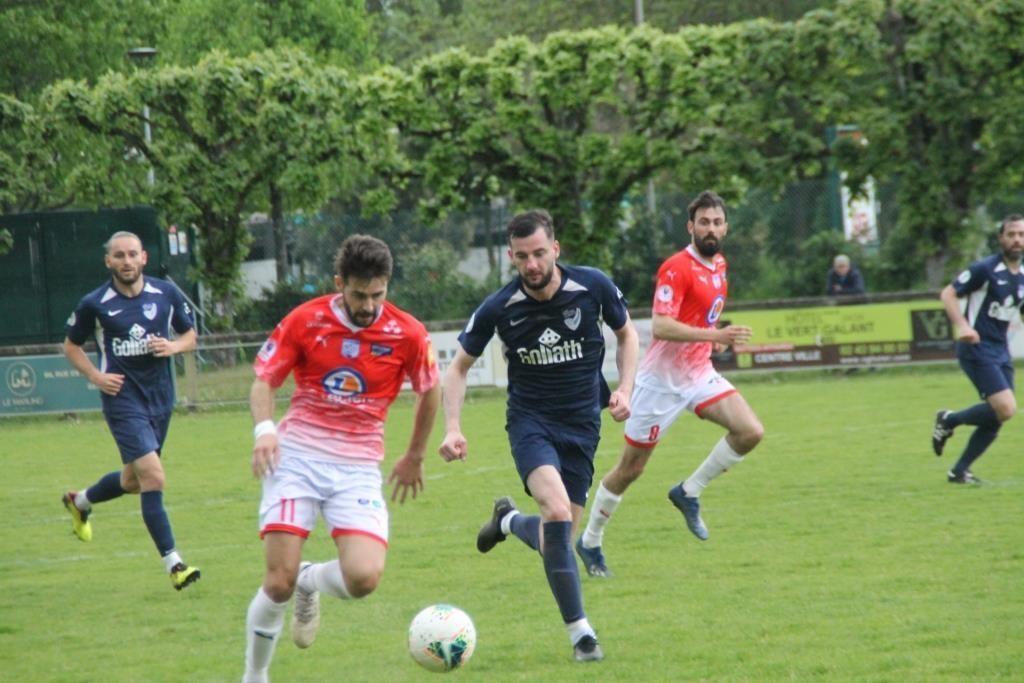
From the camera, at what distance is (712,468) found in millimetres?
10195

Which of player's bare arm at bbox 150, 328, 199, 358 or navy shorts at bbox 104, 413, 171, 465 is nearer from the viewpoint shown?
navy shorts at bbox 104, 413, 171, 465

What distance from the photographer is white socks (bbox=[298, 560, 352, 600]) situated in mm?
6625

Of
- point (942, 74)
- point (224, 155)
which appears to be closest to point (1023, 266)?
point (942, 74)

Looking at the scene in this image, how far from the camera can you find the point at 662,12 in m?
40.2

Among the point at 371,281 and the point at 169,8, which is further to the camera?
the point at 169,8

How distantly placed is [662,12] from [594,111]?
1671cm

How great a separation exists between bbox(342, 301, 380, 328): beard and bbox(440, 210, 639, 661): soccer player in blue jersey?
788 mm

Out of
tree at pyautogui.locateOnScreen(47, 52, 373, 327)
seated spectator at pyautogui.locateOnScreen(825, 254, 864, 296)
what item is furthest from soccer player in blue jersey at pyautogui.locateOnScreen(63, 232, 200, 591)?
seated spectator at pyautogui.locateOnScreen(825, 254, 864, 296)

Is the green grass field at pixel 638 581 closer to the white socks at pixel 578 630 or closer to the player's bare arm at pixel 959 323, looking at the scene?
the white socks at pixel 578 630

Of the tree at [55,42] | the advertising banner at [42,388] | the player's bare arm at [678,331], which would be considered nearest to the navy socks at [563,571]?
the player's bare arm at [678,331]

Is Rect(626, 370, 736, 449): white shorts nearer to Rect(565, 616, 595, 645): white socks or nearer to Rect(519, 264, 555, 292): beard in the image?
Rect(519, 264, 555, 292): beard

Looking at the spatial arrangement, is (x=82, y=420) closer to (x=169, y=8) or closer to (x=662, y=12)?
(x=169, y=8)

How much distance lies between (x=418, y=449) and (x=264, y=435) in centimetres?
81

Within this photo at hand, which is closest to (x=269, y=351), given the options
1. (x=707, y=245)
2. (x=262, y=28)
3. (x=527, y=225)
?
(x=527, y=225)
